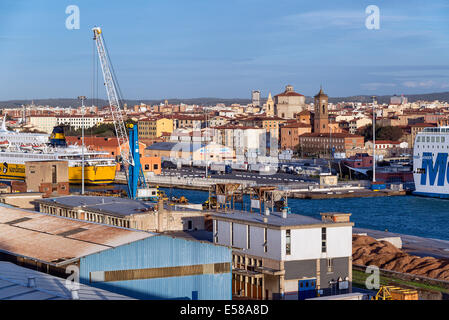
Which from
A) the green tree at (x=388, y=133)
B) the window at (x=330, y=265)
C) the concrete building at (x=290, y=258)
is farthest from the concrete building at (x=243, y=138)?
the window at (x=330, y=265)

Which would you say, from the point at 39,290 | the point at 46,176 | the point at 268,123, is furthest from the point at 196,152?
the point at 39,290

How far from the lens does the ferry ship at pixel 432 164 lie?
1004 inches

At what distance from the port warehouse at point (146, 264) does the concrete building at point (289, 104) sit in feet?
192

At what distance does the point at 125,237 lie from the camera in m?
7.96

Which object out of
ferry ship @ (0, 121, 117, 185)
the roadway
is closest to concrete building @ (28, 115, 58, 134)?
ferry ship @ (0, 121, 117, 185)

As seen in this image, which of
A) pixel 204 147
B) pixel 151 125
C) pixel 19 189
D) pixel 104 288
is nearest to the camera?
pixel 104 288

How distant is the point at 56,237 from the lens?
8703 mm

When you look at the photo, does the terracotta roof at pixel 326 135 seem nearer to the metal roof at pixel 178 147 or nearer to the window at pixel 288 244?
the metal roof at pixel 178 147

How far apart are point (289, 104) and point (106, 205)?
2191 inches

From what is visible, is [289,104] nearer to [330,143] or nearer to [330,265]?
[330,143]
